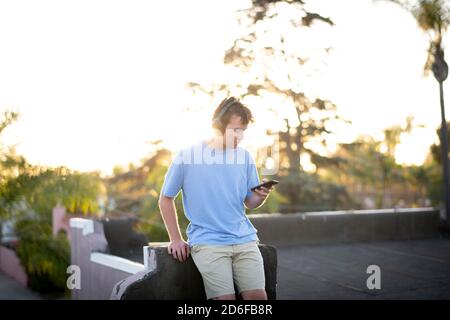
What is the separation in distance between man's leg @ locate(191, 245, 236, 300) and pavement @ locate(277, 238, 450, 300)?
3035 mm

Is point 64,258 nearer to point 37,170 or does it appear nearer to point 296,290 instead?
point 37,170

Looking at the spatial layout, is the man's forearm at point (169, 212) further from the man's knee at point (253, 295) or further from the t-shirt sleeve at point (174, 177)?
the man's knee at point (253, 295)

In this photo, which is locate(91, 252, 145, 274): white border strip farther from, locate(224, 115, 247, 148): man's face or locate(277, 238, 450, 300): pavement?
locate(224, 115, 247, 148): man's face

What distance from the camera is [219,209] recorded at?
342 cm

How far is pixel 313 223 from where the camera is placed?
10.0 metres

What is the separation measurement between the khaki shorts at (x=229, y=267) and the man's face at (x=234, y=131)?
60 centimetres

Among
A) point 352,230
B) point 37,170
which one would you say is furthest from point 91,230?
point 352,230

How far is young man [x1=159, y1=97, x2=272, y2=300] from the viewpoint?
3.38 meters

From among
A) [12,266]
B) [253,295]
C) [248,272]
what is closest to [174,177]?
[248,272]

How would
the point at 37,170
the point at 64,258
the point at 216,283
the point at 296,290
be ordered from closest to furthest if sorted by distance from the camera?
1. the point at 216,283
2. the point at 296,290
3. the point at 37,170
4. the point at 64,258

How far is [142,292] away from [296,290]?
3273 mm

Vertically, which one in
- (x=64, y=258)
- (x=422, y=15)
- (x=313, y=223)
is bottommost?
(x=64, y=258)

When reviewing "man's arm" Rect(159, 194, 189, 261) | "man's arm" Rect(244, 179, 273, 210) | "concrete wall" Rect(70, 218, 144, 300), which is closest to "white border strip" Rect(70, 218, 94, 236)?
"concrete wall" Rect(70, 218, 144, 300)

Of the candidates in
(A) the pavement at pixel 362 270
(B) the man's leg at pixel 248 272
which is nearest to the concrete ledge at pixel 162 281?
(B) the man's leg at pixel 248 272
